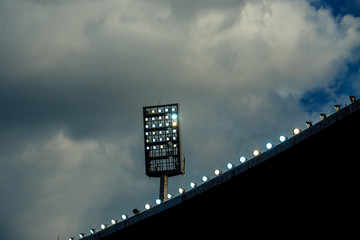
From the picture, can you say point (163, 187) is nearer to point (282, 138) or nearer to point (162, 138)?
point (162, 138)

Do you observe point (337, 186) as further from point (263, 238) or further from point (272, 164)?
point (263, 238)

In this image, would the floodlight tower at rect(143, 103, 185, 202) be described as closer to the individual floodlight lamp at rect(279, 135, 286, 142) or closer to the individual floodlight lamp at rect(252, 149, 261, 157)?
the individual floodlight lamp at rect(252, 149, 261, 157)

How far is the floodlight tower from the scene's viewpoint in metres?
72.6

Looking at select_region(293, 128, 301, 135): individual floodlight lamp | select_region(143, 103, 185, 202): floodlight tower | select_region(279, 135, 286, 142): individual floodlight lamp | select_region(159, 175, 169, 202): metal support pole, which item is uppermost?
select_region(143, 103, 185, 202): floodlight tower

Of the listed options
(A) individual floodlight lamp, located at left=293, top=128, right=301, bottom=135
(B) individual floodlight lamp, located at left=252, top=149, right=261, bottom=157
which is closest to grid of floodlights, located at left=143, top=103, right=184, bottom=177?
(B) individual floodlight lamp, located at left=252, top=149, right=261, bottom=157

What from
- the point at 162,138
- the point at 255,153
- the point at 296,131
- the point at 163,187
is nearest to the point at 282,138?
the point at 296,131

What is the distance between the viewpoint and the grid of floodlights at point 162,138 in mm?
72625

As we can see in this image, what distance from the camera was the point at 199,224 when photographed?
46.5 m

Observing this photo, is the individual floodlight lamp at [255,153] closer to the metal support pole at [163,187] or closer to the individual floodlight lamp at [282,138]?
the individual floodlight lamp at [282,138]

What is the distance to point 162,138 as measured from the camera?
72938 millimetres

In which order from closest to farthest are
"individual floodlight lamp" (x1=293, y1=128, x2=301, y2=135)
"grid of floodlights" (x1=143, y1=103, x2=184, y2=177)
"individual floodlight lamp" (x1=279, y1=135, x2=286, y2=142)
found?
"individual floodlight lamp" (x1=293, y1=128, x2=301, y2=135) < "individual floodlight lamp" (x1=279, y1=135, x2=286, y2=142) < "grid of floodlights" (x1=143, y1=103, x2=184, y2=177)

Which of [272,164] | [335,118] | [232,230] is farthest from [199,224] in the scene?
[335,118]

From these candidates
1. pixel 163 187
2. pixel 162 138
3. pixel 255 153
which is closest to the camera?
pixel 255 153

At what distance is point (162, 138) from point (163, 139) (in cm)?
16
